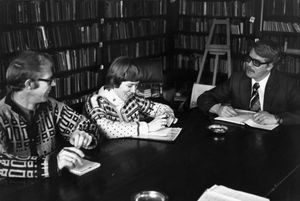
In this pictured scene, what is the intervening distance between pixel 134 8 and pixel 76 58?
113 centimetres

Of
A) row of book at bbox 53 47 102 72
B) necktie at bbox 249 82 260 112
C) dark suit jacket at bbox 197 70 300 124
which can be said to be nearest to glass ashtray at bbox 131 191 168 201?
dark suit jacket at bbox 197 70 300 124

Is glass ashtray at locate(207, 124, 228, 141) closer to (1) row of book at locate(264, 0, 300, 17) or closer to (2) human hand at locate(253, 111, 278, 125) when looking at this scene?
(2) human hand at locate(253, 111, 278, 125)

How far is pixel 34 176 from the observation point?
1602 mm

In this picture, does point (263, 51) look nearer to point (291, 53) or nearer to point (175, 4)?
point (291, 53)

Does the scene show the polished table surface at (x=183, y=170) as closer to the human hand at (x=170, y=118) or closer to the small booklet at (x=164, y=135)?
the small booklet at (x=164, y=135)

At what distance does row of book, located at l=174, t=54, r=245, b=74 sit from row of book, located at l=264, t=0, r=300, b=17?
2.40ft

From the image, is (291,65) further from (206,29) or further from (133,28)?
(133,28)

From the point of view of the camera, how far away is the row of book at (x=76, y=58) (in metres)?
4.24

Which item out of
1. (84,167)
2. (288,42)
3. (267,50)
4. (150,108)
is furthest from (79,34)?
(84,167)

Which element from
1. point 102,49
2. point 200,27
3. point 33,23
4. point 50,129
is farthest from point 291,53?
point 50,129

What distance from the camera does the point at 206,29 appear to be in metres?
5.57

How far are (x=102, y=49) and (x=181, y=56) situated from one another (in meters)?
1.53

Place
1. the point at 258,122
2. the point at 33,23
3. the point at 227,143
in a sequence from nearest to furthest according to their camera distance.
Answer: the point at 227,143, the point at 258,122, the point at 33,23

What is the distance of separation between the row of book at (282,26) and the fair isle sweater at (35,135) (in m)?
3.49
